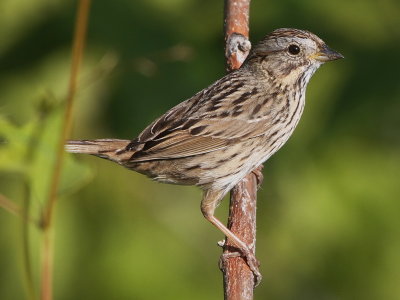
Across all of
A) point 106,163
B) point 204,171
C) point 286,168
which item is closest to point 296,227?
point 286,168

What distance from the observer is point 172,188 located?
Result: 493 centimetres

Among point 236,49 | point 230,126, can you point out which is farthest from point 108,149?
point 236,49

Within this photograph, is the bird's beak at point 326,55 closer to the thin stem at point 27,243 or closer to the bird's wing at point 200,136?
the bird's wing at point 200,136

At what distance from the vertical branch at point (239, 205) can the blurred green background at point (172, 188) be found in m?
0.15

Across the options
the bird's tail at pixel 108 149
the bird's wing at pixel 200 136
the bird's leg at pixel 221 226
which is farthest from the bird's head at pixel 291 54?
the bird's tail at pixel 108 149

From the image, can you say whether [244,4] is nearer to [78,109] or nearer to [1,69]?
[78,109]

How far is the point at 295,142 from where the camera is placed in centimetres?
455

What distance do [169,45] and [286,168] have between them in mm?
995

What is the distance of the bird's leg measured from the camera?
150 inches

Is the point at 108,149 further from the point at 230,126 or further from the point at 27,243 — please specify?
the point at 27,243

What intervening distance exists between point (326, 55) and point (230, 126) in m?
0.65

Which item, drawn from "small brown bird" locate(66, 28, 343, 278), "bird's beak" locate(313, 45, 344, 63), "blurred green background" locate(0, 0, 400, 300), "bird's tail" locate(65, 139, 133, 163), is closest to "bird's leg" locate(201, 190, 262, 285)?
"small brown bird" locate(66, 28, 343, 278)

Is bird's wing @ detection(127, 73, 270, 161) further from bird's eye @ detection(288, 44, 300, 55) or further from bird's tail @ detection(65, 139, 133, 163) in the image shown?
bird's eye @ detection(288, 44, 300, 55)

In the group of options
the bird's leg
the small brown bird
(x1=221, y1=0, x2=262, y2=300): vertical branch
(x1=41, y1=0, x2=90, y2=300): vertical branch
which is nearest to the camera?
(x1=41, y1=0, x2=90, y2=300): vertical branch
